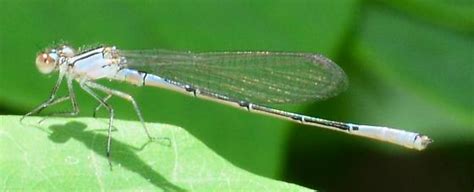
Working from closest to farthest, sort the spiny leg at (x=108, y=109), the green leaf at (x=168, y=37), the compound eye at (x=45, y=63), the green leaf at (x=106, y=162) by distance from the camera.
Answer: the green leaf at (x=106, y=162)
the spiny leg at (x=108, y=109)
the compound eye at (x=45, y=63)
the green leaf at (x=168, y=37)

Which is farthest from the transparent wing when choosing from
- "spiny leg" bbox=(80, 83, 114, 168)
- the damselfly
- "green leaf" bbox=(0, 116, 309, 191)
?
"green leaf" bbox=(0, 116, 309, 191)

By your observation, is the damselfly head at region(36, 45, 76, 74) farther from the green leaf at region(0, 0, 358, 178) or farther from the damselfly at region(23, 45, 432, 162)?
the green leaf at region(0, 0, 358, 178)

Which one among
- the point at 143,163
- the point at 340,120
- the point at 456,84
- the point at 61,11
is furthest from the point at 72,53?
the point at 456,84

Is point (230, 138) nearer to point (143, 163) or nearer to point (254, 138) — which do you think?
point (254, 138)

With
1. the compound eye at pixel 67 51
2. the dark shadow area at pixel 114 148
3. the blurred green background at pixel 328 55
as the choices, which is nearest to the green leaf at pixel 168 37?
Result: the blurred green background at pixel 328 55

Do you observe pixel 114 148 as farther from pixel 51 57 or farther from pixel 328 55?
pixel 328 55

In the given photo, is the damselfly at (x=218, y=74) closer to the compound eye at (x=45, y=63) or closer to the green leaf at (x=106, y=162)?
the compound eye at (x=45, y=63)

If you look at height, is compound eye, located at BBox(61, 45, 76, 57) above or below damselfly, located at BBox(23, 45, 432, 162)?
above
